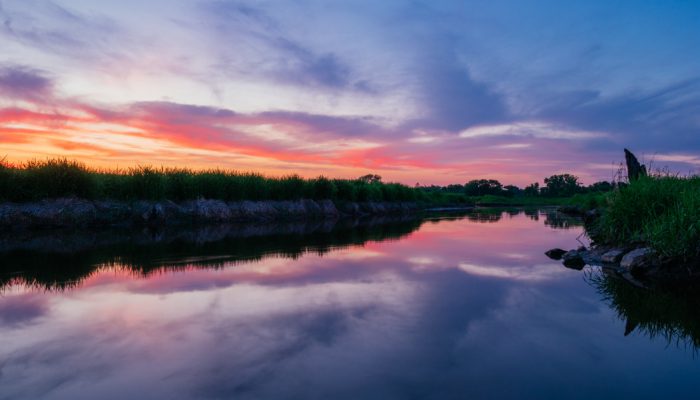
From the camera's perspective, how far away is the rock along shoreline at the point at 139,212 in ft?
49.2

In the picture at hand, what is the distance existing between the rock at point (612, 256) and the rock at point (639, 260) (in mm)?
593

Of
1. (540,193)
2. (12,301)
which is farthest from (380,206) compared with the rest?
(540,193)

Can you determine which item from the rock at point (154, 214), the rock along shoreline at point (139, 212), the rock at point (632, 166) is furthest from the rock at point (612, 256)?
the rock at point (154, 214)

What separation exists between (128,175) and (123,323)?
54.1 ft

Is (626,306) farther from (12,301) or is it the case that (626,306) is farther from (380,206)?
(380,206)

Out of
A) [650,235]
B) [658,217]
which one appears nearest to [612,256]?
[658,217]

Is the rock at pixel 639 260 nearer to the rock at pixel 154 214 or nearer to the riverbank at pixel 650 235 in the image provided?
the riverbank at pixel 650 235

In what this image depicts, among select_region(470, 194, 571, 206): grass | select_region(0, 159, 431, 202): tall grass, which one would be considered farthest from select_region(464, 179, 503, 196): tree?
select_region(0, 159, 431, 202): tall grass

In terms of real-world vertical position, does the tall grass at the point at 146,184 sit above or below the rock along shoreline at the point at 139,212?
above

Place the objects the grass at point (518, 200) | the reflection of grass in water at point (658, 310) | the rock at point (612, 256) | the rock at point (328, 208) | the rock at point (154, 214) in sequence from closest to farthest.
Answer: the reflection of grass in water at point (658, 310) < the rock at point (612, 256) < the rock at point (154, 214) < the rock at point (328, 208) < the grass at point (518, 200)

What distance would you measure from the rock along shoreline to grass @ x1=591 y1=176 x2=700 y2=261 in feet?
56.4

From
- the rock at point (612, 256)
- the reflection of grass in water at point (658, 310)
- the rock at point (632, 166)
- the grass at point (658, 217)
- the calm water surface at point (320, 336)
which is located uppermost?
the rock at point (632, 166)

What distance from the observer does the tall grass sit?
1545 centimetres

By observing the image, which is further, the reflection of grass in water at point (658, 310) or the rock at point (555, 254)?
the rock at point (555, 254)
